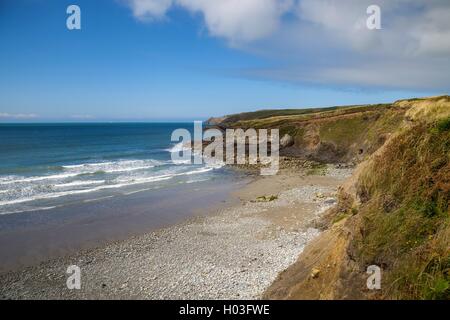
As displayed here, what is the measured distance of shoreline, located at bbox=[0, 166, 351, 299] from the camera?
13562 mm

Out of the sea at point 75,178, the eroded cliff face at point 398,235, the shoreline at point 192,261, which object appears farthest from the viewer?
the sea at point 75,178

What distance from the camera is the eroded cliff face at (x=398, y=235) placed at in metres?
7.45

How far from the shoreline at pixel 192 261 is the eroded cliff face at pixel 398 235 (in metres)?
3.26

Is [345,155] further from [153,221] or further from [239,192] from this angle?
[153,221]

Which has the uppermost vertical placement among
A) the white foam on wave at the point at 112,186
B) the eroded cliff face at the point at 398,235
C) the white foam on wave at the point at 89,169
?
the eroded cliff face at the point at 398,235

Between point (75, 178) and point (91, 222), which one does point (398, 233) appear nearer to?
point (91, 222)

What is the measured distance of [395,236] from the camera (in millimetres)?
8430

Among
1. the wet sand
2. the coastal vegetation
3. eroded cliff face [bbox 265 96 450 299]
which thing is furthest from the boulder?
eroded cliff face [bbox 265 96 450 299]

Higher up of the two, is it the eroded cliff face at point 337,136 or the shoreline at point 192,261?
the eroded cliff face at point 337,136

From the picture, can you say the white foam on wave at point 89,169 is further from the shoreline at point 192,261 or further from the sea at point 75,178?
the shoreline at point 192,261

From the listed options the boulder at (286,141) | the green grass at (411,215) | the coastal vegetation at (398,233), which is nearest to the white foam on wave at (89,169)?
the boulder at (286,141)

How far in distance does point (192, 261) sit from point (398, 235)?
10.7 metres

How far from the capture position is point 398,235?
8406 millimetres
